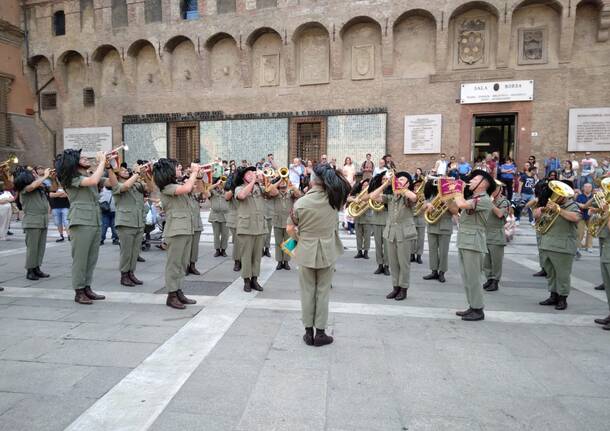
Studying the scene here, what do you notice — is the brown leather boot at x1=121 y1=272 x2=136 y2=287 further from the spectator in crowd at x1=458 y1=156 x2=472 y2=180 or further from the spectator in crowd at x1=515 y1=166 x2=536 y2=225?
the spectator in crowd at x1=458 y1=156 x2=472 y2=180

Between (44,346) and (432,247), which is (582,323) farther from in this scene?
(44,346)

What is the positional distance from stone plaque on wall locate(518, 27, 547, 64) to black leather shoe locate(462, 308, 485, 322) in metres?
16.8

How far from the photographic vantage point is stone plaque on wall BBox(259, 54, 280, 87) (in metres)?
21.4

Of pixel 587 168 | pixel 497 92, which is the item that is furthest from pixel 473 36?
pixel 587 168

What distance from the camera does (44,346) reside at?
4340mm

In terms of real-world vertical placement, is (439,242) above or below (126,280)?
above

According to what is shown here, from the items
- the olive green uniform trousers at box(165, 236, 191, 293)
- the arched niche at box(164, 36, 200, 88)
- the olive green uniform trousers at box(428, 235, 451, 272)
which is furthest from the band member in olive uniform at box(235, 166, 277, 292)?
the arched niche at box(164, 36, 200, 88)

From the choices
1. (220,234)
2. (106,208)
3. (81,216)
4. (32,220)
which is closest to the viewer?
(81,216)

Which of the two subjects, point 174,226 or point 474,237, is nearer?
point 474,237

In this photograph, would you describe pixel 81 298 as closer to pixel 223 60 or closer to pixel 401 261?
pixel 401 261

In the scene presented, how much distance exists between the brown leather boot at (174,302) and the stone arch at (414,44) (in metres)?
17.1

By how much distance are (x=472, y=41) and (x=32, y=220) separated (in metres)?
18.6

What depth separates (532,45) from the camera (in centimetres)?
1833

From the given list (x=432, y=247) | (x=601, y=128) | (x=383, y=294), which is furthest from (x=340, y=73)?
→ (x=383, y=294)
